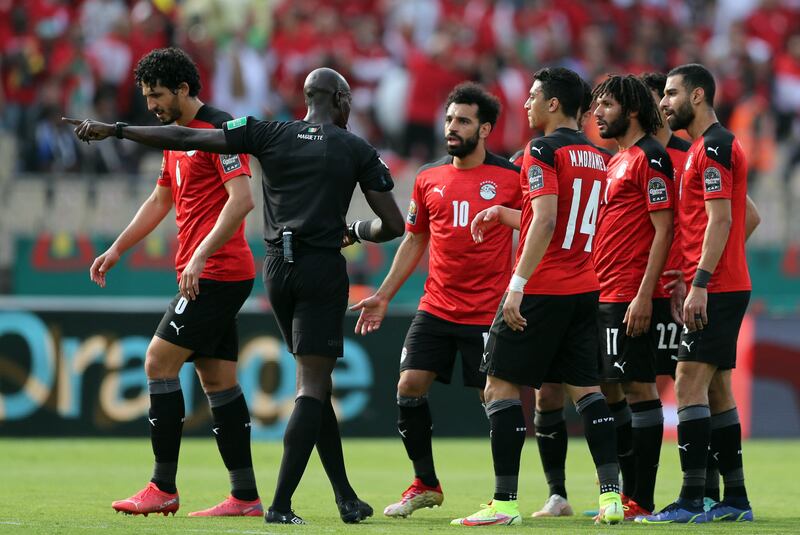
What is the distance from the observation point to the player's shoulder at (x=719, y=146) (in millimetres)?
8301

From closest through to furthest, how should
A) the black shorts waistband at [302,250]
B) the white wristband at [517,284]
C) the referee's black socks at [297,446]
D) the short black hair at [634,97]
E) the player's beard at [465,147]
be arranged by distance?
the referee's black socks at [297,446] → the white wristband at [517,284] → the black shorts waistband at [302,250] → the short black hair at [634,97] → the player's beard at [465,147]

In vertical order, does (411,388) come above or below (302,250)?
below

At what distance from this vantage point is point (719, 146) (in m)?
8.32

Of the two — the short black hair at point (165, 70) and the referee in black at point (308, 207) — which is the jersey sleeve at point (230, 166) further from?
the short black hair at point (165, 70)

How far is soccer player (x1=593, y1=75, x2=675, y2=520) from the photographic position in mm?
8656

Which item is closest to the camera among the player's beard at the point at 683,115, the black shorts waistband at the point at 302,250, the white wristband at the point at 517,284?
the white wristband at the point at 517,284

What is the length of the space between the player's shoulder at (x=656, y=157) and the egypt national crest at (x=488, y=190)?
3.04 feet

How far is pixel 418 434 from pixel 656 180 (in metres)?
2.15

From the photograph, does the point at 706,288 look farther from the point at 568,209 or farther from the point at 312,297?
the point at 312,297

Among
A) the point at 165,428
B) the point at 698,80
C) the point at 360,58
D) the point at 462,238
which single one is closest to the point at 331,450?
the point at 165,428

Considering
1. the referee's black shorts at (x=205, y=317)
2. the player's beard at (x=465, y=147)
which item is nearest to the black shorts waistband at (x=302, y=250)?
the referee's black shorts at (x=205, y=317)

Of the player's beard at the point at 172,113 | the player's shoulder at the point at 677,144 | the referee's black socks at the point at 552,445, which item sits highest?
the player's beard at the point at 172,113

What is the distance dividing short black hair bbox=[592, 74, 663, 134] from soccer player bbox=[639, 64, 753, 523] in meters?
0.12

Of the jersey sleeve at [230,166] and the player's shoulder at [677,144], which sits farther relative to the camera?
the player's shoulder at [677,144]
